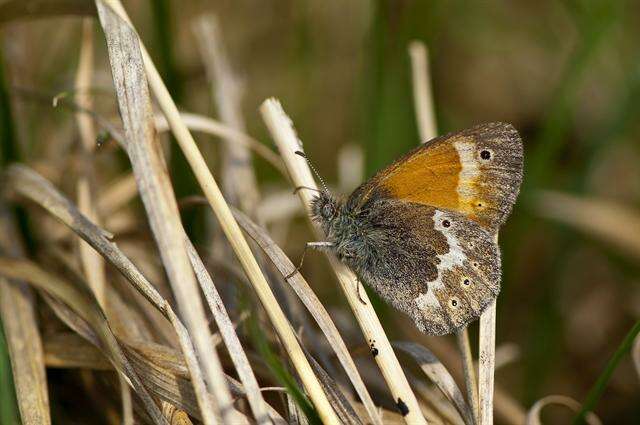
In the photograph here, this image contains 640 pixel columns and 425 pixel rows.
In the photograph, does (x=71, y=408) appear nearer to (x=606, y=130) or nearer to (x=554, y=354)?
(x=554, y=354)

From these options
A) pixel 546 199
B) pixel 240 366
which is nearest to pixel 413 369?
pixel 546 199

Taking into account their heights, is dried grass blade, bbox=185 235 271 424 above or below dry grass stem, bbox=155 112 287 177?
below

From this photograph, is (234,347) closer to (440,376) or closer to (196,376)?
(196,376)

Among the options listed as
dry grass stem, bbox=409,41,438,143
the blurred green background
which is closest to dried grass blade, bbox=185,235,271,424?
the blurred green background

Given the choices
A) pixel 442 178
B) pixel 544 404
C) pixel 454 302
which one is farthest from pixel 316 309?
pixel 544 404

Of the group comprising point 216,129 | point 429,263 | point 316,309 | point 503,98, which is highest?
point 216,129

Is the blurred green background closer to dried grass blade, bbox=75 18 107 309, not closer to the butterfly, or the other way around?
dried grass blade, bbox=75 18 107 309

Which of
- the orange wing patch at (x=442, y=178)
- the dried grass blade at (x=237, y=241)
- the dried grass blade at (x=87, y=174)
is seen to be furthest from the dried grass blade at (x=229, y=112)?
the dried grass blade at (x=237, y=241)
